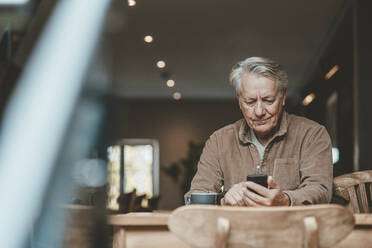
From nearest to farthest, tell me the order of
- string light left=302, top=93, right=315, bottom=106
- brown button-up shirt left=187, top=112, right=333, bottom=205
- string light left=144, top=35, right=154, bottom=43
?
brown button-up shirt left=187, top=112, right=333, bottom=205 < string light left=144, top=35, right=154, bottom=43 < string light left=302, top=93, right=315, bottom=106

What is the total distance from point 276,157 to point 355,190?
15.1 inches

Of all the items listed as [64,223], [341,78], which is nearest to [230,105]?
[341,78]

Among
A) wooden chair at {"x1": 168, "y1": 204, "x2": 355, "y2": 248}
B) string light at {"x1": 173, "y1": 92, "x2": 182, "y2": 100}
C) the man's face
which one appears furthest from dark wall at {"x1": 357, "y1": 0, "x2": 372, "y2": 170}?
string light at {"x1": 173, "y1": 92, "x2": 182, "y2": 100}

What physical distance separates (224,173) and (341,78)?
4.05m

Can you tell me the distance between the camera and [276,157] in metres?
2.01

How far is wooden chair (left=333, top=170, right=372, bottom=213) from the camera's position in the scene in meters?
1.96

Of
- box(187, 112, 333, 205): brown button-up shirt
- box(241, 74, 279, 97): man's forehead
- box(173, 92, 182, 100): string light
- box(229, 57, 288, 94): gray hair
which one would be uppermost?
box(173, 92, 182, 100): string light

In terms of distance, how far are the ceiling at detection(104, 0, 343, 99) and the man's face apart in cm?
193

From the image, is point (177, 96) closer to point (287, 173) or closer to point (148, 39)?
point (148, 39)

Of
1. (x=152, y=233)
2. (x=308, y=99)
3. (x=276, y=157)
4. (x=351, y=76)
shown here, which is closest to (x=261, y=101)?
(x=276, y=157)

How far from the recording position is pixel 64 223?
1311 millimetres

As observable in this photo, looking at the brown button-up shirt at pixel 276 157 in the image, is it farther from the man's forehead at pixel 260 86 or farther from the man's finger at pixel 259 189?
the man's finger at pixel 259 189

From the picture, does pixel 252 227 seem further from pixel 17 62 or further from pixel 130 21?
pixel 130 21

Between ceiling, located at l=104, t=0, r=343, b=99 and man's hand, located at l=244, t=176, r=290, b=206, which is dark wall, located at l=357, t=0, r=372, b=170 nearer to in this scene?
ceiling, located at l=104, t=0, r=343, b=99
